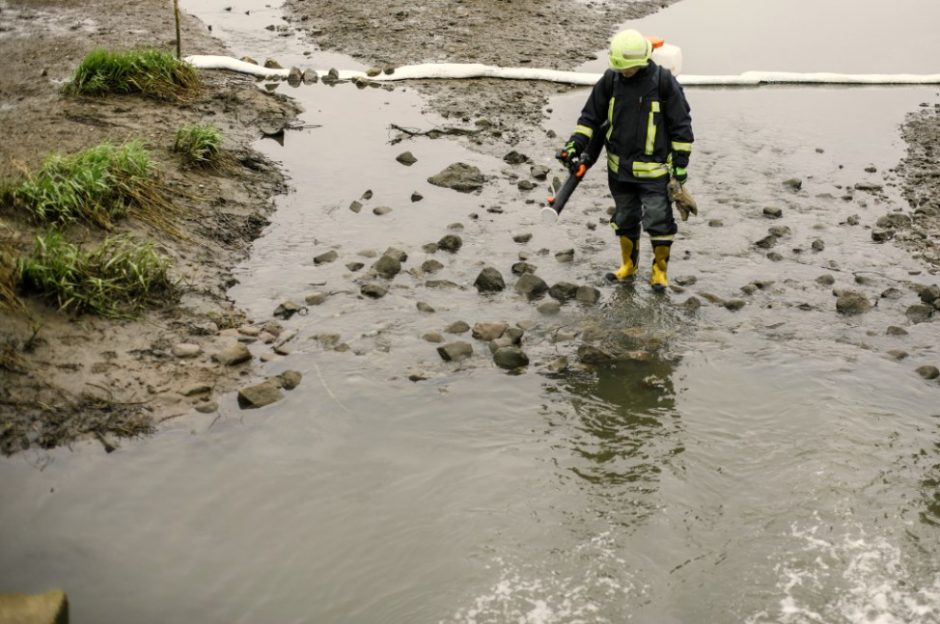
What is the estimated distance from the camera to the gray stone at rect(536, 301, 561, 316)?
824cm

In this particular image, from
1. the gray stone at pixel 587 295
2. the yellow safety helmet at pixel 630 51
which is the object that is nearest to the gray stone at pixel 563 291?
the gray stone at pixel 587 295

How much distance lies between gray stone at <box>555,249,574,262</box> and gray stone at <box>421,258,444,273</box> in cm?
115

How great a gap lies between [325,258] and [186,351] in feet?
6.70

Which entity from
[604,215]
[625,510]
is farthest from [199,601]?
[604,215]

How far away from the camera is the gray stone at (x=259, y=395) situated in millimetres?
6879

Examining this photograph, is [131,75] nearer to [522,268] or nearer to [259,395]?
[522,268]

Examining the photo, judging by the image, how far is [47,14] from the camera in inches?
634

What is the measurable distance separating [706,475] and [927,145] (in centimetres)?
Result: 765

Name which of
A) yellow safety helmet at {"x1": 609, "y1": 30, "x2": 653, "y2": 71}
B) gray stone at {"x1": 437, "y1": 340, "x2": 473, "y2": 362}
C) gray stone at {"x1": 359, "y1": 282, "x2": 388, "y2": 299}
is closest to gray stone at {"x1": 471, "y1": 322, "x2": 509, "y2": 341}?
gray stone at {"x1": 437, "y1": 340, "x2": 473, "y2": 362}

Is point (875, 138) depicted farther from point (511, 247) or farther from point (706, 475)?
point (706, 475)

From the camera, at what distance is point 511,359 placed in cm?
745

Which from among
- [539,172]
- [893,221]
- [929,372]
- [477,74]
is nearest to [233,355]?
[539,172]

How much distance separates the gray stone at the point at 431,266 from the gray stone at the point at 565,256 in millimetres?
1152

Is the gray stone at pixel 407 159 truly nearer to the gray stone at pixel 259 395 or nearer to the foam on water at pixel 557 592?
the gray stone at pixel 259 395
